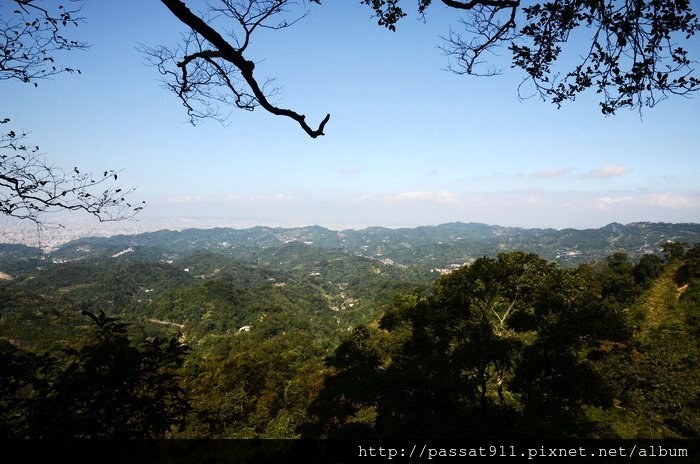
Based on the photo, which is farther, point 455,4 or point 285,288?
point 285,288

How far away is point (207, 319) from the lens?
354 ft

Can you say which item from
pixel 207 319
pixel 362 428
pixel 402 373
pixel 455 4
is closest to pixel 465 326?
pixel 402 373

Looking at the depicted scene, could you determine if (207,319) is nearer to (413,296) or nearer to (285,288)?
(285,288)

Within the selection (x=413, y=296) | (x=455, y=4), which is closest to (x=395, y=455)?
(x=455, y=4)

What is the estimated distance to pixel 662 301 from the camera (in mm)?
28859

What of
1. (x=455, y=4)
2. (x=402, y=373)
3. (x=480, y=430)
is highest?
(x=455, y=4)

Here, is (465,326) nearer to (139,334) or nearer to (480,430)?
(480,430)

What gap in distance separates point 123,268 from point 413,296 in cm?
20989

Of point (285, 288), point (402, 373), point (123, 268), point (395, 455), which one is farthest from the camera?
point (123, 268)

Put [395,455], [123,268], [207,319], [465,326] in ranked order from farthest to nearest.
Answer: [123,268], [207,319], [465,326], [395,455]

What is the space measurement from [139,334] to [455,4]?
102m

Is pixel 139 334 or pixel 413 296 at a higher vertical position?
pixel 413 296

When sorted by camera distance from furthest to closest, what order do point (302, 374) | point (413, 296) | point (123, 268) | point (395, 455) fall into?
point (123, 268) < point (302, 374) < point (413, 296) < point (395, 455)

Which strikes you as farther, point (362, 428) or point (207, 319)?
point (207, 319)
